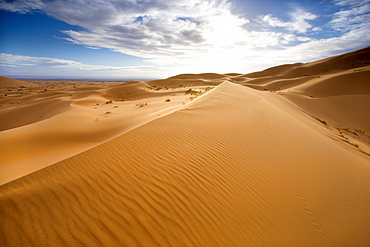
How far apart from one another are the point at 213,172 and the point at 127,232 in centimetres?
169

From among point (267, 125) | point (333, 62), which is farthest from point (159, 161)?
point (333, 62)

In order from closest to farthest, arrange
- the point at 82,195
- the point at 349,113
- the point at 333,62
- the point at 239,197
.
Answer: the point at 82,195, the point at 239,197, the point at 349,113, the point at 333,62

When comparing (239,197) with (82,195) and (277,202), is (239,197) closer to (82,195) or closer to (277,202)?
(277,202)

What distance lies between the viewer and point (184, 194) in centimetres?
255

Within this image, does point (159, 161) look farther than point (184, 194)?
Yes

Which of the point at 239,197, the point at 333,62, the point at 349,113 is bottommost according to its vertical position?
the point at 349,113

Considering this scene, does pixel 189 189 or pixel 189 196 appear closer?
pixel 189 196

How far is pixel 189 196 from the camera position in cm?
254

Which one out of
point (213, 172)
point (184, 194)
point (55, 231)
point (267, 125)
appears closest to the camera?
point (55, 231)

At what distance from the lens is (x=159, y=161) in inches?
126

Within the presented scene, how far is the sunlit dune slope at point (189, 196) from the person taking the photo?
201cm

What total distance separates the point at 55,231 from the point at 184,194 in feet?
5.28

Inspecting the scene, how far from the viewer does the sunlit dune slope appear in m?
2.01

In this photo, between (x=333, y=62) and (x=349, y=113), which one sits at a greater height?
(x=333, y=62)
